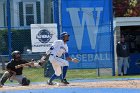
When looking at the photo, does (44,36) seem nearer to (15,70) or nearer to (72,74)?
(72,74)

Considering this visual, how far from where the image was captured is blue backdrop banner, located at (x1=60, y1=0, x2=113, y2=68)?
784 inches

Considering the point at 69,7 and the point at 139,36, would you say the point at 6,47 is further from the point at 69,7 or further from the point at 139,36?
the point at 139,36

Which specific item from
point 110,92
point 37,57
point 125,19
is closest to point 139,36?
point 125,19

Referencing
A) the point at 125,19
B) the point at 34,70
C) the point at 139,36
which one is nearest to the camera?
the point at 34,70

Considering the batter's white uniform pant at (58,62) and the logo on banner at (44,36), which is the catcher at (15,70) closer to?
the batter's white uniform pant at (58,62)

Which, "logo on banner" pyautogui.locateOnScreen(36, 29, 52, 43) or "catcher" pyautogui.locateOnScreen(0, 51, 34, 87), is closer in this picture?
"catcher" pyautogui.locateOnScreen(0, 51, 34, 87)

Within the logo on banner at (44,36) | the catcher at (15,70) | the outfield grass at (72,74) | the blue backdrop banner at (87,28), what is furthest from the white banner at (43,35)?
the catcher at (15,70)

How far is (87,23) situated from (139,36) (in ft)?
16.6

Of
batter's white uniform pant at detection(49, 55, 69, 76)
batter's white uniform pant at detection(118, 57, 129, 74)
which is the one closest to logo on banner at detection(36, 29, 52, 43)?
batter's white uniform pant at detection(118, 57, 129, 74)

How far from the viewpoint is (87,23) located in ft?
65.6

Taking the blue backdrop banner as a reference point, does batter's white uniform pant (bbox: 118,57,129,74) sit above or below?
below

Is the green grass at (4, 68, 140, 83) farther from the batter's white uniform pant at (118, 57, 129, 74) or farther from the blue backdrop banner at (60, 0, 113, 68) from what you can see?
the batter's white uniform pant at (118, 57, 129, 74)

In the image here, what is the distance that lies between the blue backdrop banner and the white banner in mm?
774

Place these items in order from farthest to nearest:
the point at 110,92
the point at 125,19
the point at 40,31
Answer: the point at 125,19
the point at 40,31
the point at 110,92
